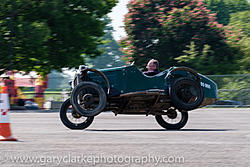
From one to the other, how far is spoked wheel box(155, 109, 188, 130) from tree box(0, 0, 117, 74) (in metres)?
15.7

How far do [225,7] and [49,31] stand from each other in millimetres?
38302

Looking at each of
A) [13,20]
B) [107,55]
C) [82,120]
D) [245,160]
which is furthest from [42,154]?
[107,55]

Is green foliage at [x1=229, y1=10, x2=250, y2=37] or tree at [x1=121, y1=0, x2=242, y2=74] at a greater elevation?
green foliage at [x1=229, y1=10, x2=250, y2=37]

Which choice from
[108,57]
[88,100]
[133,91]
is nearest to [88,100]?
[88,100]

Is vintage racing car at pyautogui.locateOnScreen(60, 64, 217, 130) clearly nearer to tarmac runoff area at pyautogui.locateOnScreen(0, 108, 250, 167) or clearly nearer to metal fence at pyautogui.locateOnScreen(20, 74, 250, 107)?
tarmac runoff area at pyautogui.locateOnScreen(0, 108, 250, 167)

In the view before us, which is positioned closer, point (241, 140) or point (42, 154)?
point (42, 154)

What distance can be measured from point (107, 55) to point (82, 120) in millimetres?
109266

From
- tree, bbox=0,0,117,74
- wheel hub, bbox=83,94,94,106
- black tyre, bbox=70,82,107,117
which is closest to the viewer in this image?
black tyre, bbox=70,82,107,117

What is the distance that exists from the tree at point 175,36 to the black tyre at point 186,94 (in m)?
21.2

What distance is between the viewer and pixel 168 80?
A: 1050cm

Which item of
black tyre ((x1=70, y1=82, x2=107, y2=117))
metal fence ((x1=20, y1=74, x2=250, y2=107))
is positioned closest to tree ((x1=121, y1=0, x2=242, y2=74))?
metal fence ((x1=20, y1=74, x2=250, y2=107))

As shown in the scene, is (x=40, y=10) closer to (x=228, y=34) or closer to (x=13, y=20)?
(x=13, y=20)

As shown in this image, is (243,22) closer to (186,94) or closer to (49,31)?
(49,31)

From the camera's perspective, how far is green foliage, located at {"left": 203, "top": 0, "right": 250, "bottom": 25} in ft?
190
